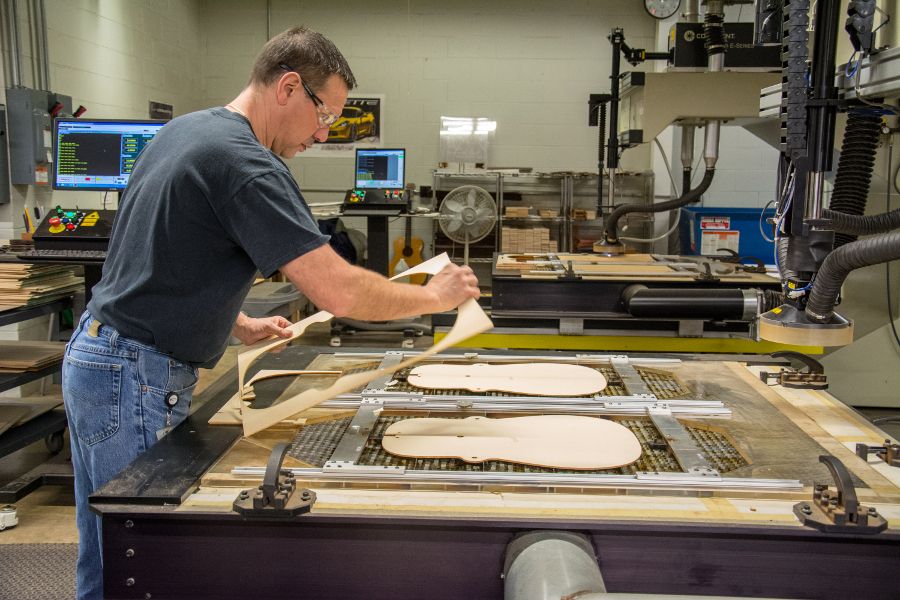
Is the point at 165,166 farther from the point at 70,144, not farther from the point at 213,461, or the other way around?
the point at 70,144

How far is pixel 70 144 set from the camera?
3678mm

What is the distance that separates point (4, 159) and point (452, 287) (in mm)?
3729

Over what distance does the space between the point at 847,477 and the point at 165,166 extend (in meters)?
1.30

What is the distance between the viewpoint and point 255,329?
1.99 metres

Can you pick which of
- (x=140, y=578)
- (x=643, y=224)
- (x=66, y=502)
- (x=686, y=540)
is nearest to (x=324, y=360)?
(x=140, y=578)

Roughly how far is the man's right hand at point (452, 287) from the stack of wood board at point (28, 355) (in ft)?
7.81

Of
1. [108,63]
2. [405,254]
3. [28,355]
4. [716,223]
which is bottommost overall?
[28,355]

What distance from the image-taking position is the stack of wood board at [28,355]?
323cm

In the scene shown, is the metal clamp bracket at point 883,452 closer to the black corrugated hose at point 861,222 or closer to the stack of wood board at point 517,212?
the black corrugated hose at point 861,222

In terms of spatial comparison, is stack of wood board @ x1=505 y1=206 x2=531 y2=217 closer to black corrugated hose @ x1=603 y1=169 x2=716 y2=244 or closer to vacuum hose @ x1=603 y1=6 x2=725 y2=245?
black corrugated hose @ x1=603 y1=169 x2=716 y2=244

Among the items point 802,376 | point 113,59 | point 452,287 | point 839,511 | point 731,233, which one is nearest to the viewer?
point 839,511

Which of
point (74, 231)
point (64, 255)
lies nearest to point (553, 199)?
point (74, 231)

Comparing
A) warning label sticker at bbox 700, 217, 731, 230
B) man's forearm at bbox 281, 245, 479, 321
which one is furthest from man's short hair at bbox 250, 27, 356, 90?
warning label sticker at bbox 700, 217, 731, 230

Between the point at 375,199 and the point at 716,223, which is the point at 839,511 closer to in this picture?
the point at 716,223
